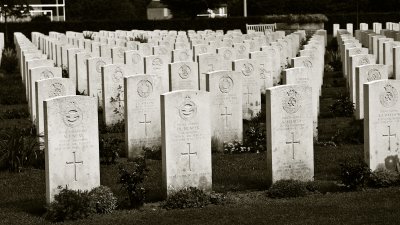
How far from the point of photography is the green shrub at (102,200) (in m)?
10.1

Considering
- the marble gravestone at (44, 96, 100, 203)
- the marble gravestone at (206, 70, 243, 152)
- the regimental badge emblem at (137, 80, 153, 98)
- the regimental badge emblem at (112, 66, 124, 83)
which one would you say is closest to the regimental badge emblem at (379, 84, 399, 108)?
the marble gravestone at (206, 70, 243, 152)

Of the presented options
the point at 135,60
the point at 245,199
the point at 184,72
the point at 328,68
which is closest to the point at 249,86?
the point at 184,72

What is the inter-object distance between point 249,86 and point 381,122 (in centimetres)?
538

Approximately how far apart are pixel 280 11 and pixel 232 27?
17688mm

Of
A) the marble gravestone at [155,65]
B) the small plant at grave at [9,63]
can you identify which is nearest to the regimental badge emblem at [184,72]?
the marble gravestone at [155,65]

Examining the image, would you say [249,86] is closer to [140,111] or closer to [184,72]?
[184,72]

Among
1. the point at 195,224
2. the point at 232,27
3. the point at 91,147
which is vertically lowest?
the point at 195,224

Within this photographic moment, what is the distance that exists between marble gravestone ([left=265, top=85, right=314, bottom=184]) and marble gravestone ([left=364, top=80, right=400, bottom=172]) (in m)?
0.70

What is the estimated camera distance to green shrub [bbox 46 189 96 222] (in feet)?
32.5

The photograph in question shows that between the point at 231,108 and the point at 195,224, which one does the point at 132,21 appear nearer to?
the point at 231,108

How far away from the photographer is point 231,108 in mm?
14172

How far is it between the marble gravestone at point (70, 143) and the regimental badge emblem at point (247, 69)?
20.5 ft

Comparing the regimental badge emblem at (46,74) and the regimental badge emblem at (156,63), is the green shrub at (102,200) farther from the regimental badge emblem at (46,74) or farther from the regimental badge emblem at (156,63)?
the regimental badge emblem at (156,63)

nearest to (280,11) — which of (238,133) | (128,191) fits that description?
(238,133)
